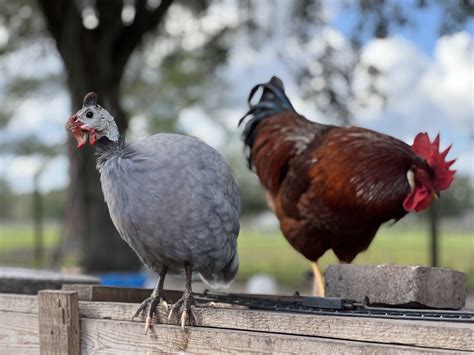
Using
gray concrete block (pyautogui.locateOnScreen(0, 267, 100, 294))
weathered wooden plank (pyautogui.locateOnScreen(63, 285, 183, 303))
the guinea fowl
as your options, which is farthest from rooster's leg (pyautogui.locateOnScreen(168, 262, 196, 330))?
gray concrete block (pyautogui.locateOnScreen(0, 267, 100, 294))

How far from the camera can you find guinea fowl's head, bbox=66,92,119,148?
8.09ft

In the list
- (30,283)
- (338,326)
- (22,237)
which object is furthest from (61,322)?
(22,237)

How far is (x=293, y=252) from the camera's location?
15852 millimetres

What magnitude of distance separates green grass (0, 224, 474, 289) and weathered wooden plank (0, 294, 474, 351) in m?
5.43

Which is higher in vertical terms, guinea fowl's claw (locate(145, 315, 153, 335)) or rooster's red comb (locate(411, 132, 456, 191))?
rooster's red comb (locate(411, 132, 456, 191))

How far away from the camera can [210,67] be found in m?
9.25

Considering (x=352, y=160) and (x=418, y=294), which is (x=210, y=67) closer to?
(x=352, y=160)

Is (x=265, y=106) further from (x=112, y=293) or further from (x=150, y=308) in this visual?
(x=150, y=308)

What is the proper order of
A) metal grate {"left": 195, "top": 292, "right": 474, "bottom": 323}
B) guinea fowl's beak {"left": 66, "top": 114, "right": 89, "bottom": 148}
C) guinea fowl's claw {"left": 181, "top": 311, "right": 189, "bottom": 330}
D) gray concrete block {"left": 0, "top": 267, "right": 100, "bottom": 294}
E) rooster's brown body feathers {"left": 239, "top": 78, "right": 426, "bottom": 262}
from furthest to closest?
1. rooster's brown body feathers {"left": 239, "top": 78, "right": 426, "bottom": 262}
2. gray concrete block {"left": 0, "top": 267, "right": 100, "bottom": 294}
3. guinea fowl's beak {"left": 66, "top": 114, "right": 89, "bottom": 148}
4. guinea fowl's claw {"left": 181, "top": 311, "right": 189, "bottom": 330}
5. metal grate {"left": 195, "top": 292, "right": 474, "bottom": 323}

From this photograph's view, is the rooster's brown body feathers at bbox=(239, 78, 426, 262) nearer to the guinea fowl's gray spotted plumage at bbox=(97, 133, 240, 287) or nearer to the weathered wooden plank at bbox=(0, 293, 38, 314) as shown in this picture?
the guinea fowl's gray spotted plumage at bbox=(97, 133, 240, 287)

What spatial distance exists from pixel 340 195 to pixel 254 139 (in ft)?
3.89

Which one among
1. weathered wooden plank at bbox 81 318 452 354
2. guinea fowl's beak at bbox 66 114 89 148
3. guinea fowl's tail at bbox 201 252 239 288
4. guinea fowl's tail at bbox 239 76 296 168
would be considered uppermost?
guinea fowl's tail at bbox 239 76 296 168

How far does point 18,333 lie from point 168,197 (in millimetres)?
891

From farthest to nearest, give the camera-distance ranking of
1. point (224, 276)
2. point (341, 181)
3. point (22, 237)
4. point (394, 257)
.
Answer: point (22, 237) < point (394, 257) < point (341, 181) < point (224, 276)
